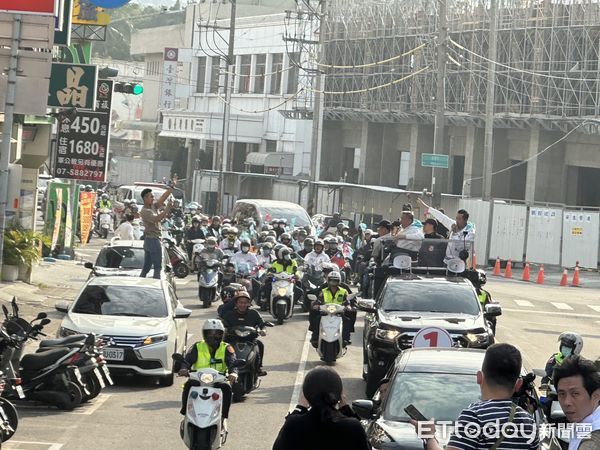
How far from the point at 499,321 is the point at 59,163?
12.1m

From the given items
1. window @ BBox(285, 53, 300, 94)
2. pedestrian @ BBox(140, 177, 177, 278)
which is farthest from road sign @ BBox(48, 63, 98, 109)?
window @ BBox(285, 53, 300, 94)

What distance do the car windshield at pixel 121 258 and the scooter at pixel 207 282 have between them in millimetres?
2584

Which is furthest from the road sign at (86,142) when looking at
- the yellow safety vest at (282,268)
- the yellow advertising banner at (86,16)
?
the yellow safety vest at (282,268)

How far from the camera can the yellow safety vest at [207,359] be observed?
14.1 meters

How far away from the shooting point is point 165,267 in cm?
2645

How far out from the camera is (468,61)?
58.9 meters

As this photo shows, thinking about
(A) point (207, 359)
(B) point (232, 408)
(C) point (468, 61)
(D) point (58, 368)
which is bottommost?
(B) point (232, 408)

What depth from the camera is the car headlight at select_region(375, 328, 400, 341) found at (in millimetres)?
17484

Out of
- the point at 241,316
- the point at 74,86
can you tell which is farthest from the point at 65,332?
the point at 74,86

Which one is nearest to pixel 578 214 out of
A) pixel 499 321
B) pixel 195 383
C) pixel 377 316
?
Answer: pixel 499 321

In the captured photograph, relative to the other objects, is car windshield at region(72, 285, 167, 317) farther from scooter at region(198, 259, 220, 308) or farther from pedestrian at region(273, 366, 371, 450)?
pedestrian at region(273, 366, 371, 450)

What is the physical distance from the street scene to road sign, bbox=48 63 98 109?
0.17 ft

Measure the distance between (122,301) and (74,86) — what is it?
12840 millimetres

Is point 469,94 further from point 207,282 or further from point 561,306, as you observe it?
point 207,282
